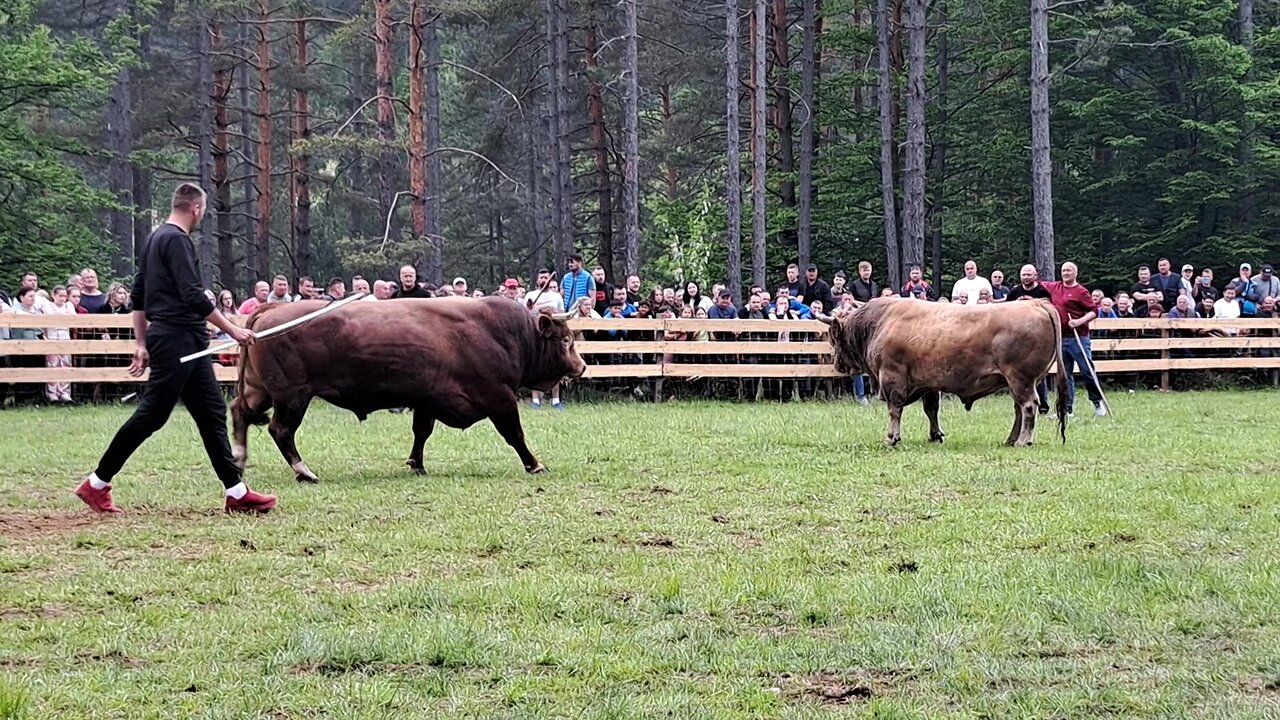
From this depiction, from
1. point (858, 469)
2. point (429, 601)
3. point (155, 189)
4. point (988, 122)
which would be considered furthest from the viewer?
point (155, 189)

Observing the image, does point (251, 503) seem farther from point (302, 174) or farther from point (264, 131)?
point (264, 131)

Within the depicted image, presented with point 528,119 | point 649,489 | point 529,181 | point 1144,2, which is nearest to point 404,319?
point 649,489

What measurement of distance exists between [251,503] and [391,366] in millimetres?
2196

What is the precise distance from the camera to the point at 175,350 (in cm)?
766

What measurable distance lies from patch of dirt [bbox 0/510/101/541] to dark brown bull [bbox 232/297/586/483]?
1.99m

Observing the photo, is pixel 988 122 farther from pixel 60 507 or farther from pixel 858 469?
pixel 60 507

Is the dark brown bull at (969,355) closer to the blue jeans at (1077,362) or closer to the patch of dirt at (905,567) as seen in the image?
the blue jeans at (1077,362)

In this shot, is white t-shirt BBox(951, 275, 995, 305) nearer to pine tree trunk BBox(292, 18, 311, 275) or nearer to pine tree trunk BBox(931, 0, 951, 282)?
pine tree trunk BBox(931, 0, 951, 282)

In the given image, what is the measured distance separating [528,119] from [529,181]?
4431mm

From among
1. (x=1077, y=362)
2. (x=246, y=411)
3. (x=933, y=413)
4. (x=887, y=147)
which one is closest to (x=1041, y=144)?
(x=887, y=147)

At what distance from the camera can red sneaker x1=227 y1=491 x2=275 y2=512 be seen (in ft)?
26.1

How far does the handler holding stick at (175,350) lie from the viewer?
300 inches

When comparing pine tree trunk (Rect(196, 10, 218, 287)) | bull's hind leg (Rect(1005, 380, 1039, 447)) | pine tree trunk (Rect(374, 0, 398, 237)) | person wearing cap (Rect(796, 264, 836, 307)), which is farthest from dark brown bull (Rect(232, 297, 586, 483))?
pine tree trunk (Rect(196, 10, 218, 287))

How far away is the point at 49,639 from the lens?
496 cm
